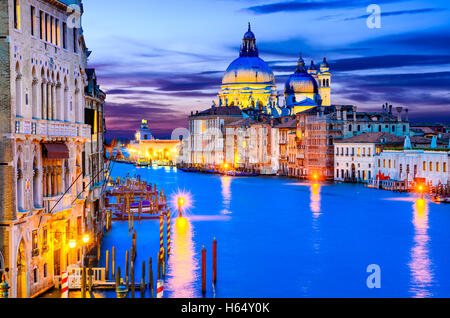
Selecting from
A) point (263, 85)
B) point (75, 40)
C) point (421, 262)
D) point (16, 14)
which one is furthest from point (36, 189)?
point (263, 85)

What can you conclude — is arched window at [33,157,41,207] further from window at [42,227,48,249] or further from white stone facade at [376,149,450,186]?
white stone facade at [376,149,450,186]

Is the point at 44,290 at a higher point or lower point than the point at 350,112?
lower

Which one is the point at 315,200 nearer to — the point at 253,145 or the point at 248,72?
the point at 253,145

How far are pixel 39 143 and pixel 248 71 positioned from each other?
85.7 metres

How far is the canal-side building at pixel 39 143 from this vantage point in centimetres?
1021

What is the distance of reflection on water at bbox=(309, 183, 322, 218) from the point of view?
3147 cm

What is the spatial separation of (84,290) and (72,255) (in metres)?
1.60

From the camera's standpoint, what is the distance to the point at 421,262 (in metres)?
18.5

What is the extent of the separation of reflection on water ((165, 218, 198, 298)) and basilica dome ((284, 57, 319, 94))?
202 ft

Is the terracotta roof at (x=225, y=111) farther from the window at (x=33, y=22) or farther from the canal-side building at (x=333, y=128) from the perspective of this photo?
the window at (x=33, y=22)

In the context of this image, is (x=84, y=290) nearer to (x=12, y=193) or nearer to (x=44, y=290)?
(x=44, y=290)
